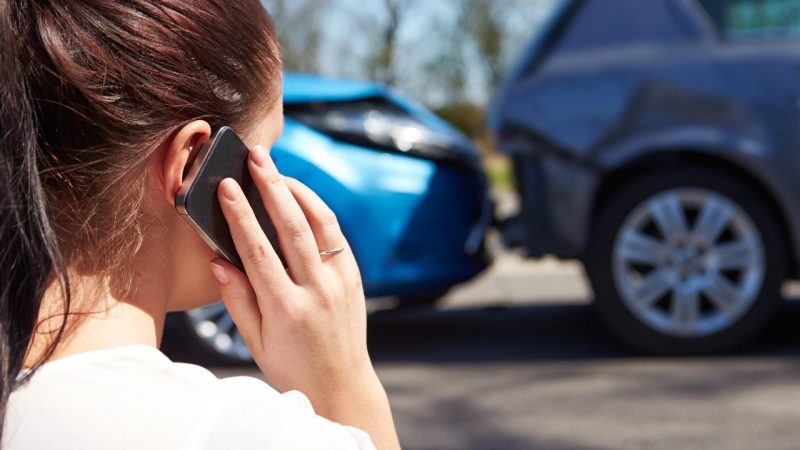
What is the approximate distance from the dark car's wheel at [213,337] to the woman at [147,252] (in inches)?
123

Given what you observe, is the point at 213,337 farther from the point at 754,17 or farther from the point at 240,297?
the point at 240,297

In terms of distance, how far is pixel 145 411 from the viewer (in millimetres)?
820

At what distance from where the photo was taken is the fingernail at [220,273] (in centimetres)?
108

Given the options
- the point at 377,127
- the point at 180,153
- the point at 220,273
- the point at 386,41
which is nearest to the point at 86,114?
the point at 180,153

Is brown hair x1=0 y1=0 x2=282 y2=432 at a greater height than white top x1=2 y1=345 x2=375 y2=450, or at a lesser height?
greater

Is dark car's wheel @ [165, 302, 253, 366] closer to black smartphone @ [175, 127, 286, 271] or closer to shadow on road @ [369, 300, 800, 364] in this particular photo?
shadow on road @ [369, 300, 800, 364]

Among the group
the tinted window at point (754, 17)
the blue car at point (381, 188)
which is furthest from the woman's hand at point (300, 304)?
the tinted window at point (754, 17)

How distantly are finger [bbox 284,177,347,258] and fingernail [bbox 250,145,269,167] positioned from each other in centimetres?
4

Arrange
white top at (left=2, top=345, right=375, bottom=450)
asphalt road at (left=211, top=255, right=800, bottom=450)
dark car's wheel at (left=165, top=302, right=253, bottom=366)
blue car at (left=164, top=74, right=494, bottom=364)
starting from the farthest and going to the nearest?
dark car's wheel at (left=165, top=302, right=253, bottom=366)
blue car at (left=164, top=74, right=494, bottom=364)
asphalt road at (left=211, top=255, right=800, bottom=450)
white top at (left=2, top=345, right=375, bottom=450)

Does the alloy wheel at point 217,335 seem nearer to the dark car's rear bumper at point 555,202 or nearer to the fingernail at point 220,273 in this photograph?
the dark car's rear bumper at point 555,202

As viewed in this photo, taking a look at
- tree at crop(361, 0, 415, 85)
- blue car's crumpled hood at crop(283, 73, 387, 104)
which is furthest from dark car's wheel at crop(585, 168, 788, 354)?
tree at crop(361, 0, 415, 85)

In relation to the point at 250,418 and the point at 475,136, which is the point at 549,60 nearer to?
the point at 250,418

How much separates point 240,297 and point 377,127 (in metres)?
3.15

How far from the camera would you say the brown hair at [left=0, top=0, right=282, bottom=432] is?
87cm
